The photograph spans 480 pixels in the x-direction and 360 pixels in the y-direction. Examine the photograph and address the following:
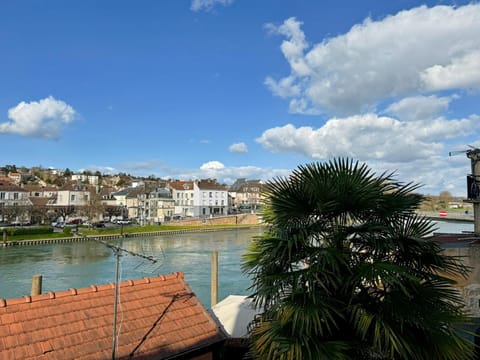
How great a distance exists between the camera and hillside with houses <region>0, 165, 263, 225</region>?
70.9m

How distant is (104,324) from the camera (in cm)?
616

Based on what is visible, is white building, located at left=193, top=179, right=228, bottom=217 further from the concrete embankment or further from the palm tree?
the palm tree

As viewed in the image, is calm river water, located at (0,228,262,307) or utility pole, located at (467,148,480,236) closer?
utility pole, located at (467,148,480,236)

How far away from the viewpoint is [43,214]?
70.6m

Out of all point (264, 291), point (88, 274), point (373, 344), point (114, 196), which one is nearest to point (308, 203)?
point (264, 291)

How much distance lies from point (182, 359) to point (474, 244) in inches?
336

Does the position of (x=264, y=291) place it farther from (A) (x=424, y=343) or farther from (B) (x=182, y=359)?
(B) (x=182, y=359)

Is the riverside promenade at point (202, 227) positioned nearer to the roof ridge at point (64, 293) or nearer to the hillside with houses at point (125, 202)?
the hillside with houses at point (125, 202)

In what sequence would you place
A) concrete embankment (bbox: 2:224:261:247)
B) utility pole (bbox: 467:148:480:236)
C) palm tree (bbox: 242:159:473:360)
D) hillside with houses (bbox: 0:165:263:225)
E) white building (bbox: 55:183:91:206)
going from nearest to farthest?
1. palm tree (bbox: 242:159:473:360)
2. utility pole (bbox: 467:148:480:236)
3. concrete embankment (bbox: 2:224:261:247)
4. hillside with houses (bbox: 0:165:263:225)
5. white building (bbox: 55:183:91:206)

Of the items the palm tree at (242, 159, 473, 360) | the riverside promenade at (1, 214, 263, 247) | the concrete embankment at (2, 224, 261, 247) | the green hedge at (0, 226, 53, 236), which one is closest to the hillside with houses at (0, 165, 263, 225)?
the riverside promenade at (1, 214, 263, 247)

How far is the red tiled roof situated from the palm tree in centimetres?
217

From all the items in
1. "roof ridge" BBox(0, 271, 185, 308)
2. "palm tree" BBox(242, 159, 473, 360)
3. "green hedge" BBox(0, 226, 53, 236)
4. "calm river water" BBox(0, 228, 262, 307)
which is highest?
"palm tree" BBox(242, 159, 473, 360)

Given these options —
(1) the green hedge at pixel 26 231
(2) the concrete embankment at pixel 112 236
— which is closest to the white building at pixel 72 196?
(2) the concrete embankment at pixel 112 236

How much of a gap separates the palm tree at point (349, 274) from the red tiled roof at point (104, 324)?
2166 millimetres
